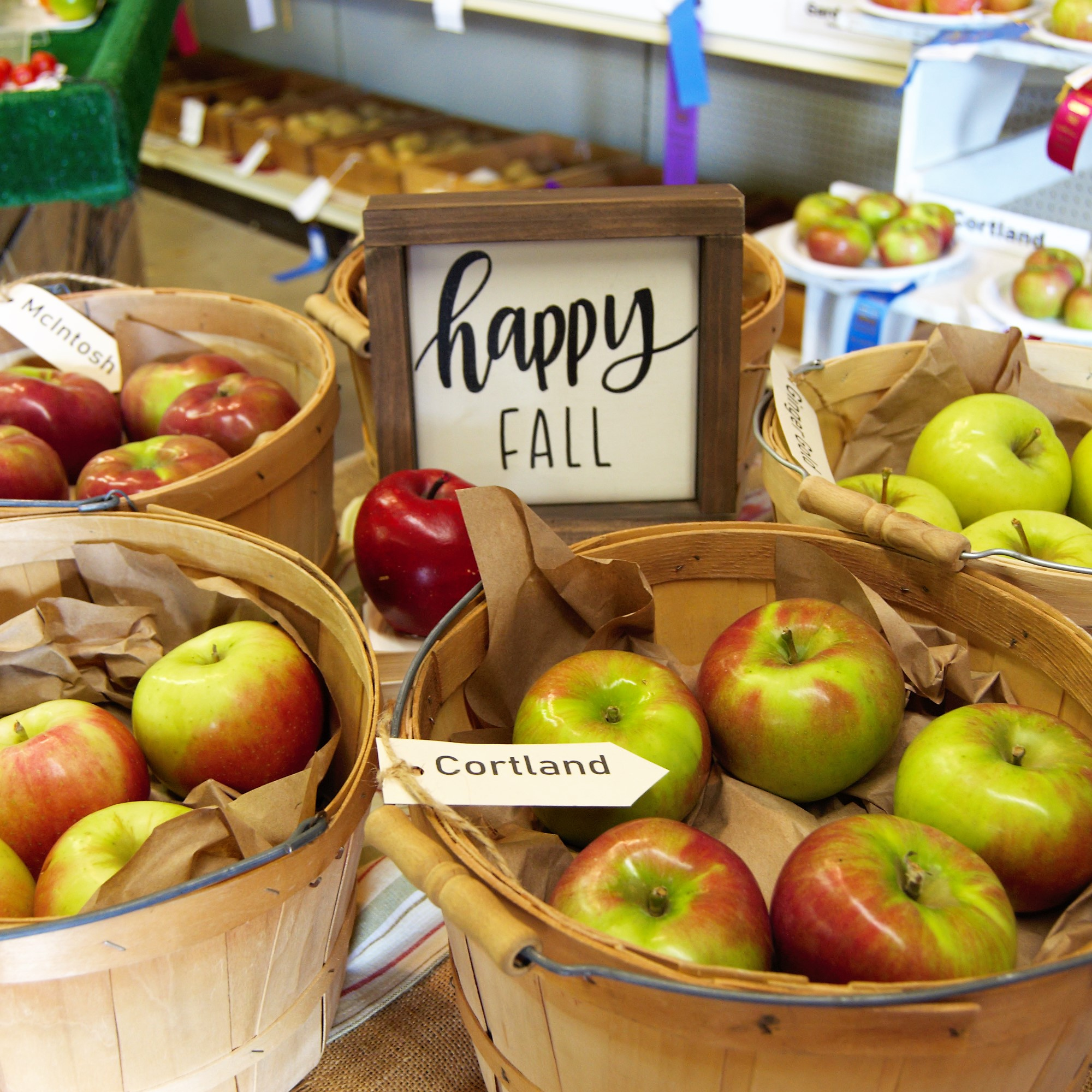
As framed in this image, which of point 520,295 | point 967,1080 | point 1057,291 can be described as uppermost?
point 520,295

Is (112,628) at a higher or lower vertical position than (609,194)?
lower

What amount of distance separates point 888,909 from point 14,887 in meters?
0.54

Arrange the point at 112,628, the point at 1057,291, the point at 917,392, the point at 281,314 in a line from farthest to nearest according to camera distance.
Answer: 1. the point at 1057,291
2. the point at 281,314
3. the point at 917,392
4. the point at 112,628

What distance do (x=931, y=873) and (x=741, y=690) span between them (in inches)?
6.8

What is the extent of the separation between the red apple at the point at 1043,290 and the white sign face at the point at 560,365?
107cm

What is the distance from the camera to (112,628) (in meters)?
0.87

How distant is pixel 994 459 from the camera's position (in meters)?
0.94

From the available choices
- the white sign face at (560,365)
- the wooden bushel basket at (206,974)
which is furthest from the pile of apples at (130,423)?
the wooden bushel basket at (206,974)

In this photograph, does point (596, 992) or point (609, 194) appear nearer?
point (596, 992)

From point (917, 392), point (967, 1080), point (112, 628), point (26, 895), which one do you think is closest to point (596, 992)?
point (967, 1080)

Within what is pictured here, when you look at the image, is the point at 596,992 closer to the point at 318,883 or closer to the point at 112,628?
the point at 318,883

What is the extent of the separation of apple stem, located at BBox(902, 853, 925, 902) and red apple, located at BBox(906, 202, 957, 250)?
168 cm

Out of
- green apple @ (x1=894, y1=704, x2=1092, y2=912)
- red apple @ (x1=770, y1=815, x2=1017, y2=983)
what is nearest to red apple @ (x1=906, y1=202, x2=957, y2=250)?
green apple @ (x1=894, y1=704, x2=1092, y2=912)

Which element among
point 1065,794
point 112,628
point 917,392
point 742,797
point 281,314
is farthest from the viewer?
point 281,314
